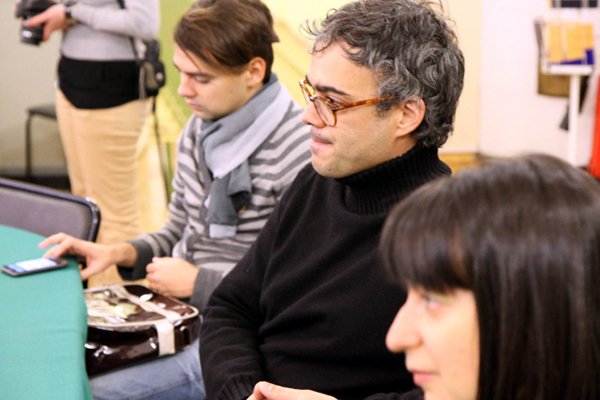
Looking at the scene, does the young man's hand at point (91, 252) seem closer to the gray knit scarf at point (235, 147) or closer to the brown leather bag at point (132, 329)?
the brown leather bag at point (132, 329)

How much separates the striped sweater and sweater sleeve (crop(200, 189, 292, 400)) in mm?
315

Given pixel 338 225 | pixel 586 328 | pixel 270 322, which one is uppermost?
pixel 586 328

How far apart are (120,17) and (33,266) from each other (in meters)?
1.48

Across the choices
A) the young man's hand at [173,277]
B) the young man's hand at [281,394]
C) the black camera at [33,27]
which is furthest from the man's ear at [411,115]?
the black camera at [33,27]

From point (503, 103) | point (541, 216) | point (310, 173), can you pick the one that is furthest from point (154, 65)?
point (503, 103)

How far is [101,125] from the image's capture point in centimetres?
289

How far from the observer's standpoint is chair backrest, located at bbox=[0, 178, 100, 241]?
182 cm

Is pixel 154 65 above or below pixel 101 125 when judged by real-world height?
above

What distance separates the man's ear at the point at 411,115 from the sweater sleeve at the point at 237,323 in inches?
12.5

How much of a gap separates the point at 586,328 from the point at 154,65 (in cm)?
255

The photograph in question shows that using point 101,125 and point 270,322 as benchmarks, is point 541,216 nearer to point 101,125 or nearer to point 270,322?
point 270,322

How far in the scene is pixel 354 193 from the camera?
4.26 feet

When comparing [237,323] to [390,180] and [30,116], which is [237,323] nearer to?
[390,180]

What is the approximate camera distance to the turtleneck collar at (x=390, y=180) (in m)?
1.24
